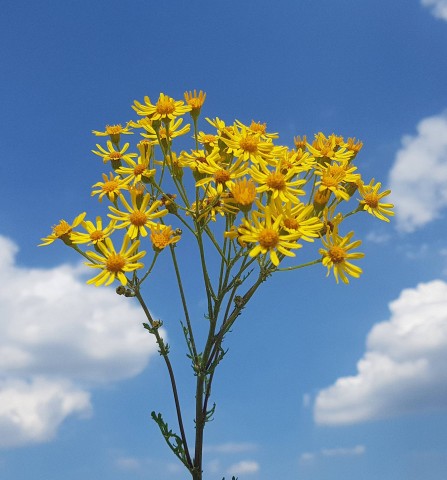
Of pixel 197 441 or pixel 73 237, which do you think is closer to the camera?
pixel 73 237

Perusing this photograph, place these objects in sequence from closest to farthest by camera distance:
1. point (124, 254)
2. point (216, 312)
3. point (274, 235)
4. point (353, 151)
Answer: point (274, 235) → point (124, 254) → point (216, 312) → point (353, 151)

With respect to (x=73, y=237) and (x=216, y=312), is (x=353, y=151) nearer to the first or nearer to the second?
(x=216, y=312)

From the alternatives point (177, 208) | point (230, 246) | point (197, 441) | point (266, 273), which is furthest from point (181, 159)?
point (197, 441)

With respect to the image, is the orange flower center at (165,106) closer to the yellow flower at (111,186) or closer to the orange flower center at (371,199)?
the yellow flower at (111,186)

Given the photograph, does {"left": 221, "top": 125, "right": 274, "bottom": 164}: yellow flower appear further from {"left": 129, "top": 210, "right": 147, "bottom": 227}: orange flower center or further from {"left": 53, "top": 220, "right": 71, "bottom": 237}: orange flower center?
{"left": 53, "top": 220, "right": 71, "bottom": 237}: orange flower center

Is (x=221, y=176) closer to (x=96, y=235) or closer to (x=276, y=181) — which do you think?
(x=276, y=181)
